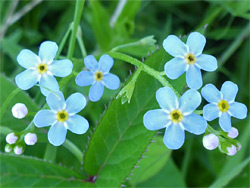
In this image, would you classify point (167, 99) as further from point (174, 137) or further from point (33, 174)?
point (33, 174)

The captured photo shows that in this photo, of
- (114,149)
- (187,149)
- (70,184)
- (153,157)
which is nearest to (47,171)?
(70,184)

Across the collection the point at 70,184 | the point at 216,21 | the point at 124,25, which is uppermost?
the point at 216,21

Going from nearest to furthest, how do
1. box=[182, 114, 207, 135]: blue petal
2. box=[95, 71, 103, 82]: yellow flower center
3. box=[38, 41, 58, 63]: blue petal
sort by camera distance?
box=[182, 114, 207, 135]: blue petal < box=[38, 41, 58, 63]: blue petal < box=[95, 71, 103, 82]: yellow flower center

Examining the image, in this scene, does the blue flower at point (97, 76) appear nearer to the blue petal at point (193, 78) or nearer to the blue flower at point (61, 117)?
the blue flower at point (61, 117)

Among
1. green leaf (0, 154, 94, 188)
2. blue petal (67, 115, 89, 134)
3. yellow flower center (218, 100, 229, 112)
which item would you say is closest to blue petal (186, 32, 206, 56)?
yellow flower center (218, 100, 229, 112)

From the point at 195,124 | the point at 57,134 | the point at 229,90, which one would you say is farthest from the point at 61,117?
the point at 229,90

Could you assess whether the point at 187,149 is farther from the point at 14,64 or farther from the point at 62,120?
the point at 14,64

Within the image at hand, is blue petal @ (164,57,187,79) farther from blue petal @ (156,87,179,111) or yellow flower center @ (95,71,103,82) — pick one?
yellow flower center @ (95,71,103,82)

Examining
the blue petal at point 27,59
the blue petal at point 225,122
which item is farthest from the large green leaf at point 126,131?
the blue petal at point 27,59
